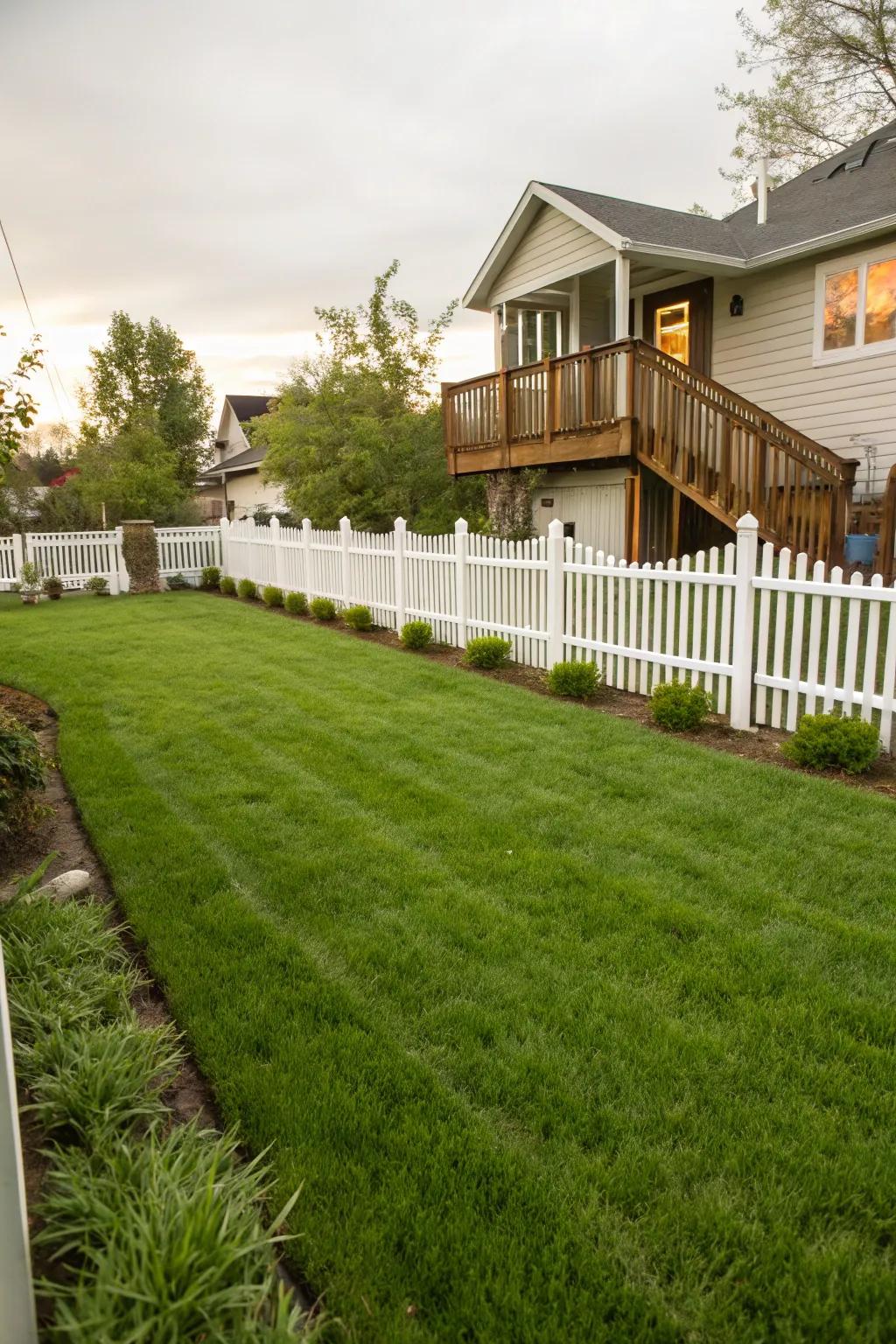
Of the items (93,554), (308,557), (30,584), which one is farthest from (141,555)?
(308,557)

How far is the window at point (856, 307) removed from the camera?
10.5 m

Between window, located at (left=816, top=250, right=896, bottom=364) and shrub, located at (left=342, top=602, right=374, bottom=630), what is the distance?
6.90m

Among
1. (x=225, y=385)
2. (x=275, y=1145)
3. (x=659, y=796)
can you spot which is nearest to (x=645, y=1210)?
(x=275, y=1145)

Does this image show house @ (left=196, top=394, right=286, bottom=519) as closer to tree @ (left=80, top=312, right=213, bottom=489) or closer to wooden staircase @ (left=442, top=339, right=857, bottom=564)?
tree @ (left=80, top=312, right=213, bottom=489)

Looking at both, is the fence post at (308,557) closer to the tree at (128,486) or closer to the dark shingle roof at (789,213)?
the dark shingle roof at (789,213)

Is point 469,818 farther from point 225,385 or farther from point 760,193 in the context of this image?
point 225,385

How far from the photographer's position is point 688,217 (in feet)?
43.9

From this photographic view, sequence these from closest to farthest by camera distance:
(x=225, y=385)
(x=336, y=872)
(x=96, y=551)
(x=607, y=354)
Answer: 1. (x=336, y=872)
2. (x=607, y=354)
3. (x=96, y=551)
4. (x=225, y=385)

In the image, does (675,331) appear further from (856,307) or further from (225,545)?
(225,545)

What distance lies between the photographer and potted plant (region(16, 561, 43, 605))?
1619 centimetres

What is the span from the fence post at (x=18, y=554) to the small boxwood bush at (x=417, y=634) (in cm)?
1092

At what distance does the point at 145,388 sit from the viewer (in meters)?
38.7

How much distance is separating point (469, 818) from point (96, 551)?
49.3 feet

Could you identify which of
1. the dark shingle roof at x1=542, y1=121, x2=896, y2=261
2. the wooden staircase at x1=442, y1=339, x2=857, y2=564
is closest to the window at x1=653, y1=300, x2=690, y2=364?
the dark shingle roof at x1=542, y1=121, x2=896, y2=261
